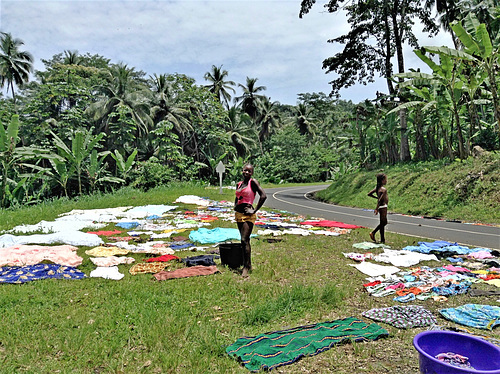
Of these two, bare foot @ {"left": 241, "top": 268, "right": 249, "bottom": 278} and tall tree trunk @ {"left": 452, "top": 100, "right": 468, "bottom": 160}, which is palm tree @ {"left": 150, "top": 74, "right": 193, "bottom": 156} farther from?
bare foot @ {"left": 241, "top": 268, "right": 249, "bottom": 278}

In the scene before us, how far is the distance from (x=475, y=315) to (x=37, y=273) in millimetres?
6992

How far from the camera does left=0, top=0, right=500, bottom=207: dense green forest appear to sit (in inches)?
725

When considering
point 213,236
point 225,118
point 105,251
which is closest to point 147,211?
point 213,236

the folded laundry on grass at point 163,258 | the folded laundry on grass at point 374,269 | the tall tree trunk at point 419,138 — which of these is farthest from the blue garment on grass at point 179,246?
the tall tree trunk at point 419,138

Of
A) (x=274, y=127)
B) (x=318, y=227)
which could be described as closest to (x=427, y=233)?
(x=318, y=227)

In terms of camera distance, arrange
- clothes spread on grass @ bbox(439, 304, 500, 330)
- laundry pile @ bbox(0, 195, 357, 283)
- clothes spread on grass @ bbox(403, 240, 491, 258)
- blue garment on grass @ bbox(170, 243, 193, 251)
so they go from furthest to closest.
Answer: blue garment on grass @ bbox(170, 243, 193, 251)
clothes spread on grass @ bbox(403, 240, 491, 258)
laundry pile @ bbox(0, 195, 357, 283)
clothes spread on grass @ bbox(439, 304, 500, 330)

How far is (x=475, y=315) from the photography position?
4574mm

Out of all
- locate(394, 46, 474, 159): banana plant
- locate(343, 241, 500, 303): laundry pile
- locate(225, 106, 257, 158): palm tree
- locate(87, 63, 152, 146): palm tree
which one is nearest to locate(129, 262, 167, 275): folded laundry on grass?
locate(343, 241, 500, 303): laundry pile

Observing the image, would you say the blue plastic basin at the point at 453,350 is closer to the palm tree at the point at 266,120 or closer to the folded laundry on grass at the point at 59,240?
the folded laundry on grass at the point at 59,240

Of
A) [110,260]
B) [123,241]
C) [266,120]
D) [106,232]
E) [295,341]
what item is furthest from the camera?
[266,120]

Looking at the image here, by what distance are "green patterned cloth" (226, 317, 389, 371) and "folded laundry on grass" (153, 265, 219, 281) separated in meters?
2.68

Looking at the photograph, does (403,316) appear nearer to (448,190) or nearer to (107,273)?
(107,273)

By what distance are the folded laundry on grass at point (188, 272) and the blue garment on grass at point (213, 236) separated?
295 cm

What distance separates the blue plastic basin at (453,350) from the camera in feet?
8.79
